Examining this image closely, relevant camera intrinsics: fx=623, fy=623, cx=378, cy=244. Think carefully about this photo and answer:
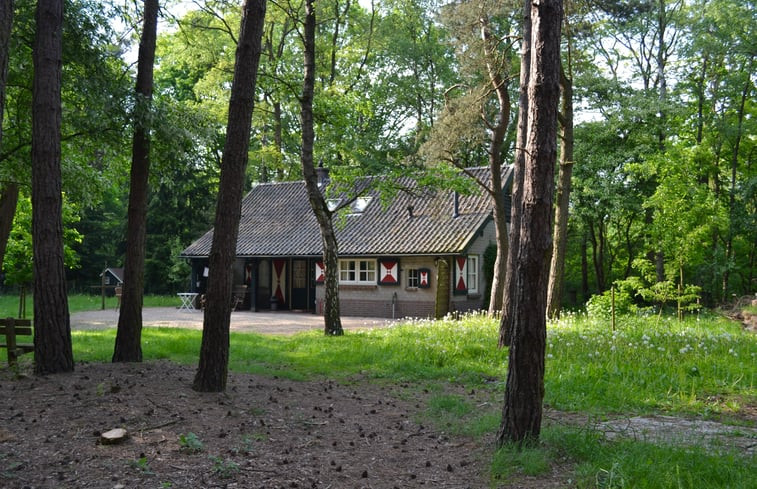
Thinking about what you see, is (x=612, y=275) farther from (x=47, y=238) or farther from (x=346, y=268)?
(x=47, y=238)

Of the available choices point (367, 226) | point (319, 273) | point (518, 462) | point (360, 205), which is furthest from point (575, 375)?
point (360, 205)

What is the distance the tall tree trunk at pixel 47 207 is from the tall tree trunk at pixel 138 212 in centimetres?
117

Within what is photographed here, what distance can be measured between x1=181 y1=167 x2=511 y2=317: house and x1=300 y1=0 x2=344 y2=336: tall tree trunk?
522 cm

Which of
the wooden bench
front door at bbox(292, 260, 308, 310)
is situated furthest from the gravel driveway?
the wooden bench

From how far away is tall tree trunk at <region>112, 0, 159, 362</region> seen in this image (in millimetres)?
9188

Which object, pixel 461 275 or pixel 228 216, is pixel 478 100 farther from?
pixel 228 216

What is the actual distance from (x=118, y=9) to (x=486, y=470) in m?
9.71

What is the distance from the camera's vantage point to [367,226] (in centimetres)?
2591

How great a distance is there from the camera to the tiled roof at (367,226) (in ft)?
75.9

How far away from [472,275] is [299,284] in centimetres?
801

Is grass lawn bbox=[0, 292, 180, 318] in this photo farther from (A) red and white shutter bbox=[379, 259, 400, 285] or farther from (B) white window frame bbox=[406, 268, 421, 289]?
(B) white window frame bbox=[406, 268, 421, 289]

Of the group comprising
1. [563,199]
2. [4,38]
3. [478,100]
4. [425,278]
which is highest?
[478,100]

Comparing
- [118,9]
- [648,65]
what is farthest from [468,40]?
[648,65]

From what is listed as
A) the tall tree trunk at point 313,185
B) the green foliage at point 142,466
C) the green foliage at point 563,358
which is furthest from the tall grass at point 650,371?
the tall tree trunk at point 313,185
